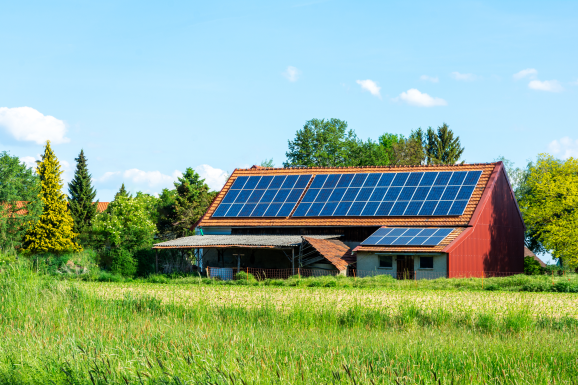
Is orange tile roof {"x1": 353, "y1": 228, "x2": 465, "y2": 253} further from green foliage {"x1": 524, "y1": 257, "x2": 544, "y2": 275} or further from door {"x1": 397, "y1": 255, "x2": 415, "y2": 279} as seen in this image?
green foliage {"x1": 524, "y1": 257, "x2": 544, "y2": 275}

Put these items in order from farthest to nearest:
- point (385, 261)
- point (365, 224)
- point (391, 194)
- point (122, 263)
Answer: point (391, 194), point (365, 224), point (122, 263), point (385, 261)

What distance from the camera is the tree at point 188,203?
63312 mm

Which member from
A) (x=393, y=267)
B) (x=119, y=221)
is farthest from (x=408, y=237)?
(x=119, y=221)

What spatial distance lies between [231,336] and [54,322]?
4.15 metres

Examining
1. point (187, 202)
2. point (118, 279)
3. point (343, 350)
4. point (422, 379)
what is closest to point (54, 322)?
point (343, 350)

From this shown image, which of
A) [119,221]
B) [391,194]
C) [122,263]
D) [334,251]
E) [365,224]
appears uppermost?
[391,194]

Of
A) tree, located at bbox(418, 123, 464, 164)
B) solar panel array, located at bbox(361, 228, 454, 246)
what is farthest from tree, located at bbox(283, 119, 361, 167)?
solar panel array, located at bbox(361, 228, 454, 246)

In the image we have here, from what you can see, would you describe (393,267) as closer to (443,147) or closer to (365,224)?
(365,224)

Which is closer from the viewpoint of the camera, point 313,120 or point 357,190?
point 357,190

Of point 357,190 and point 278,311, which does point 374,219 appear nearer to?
point 357,190

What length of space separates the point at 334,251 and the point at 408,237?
4.17m

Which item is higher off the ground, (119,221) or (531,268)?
(119,221)

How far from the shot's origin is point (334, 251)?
35.5 m

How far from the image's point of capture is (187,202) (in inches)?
2515
